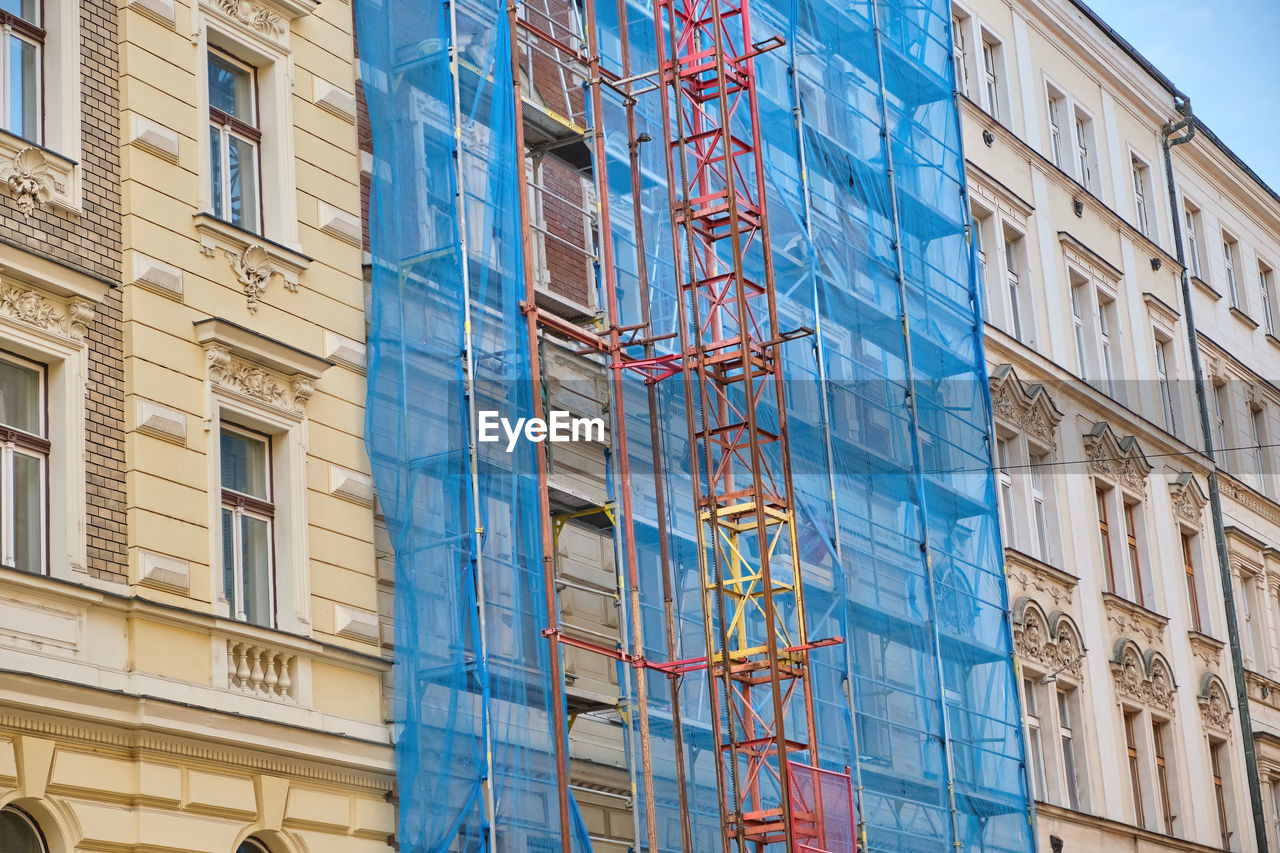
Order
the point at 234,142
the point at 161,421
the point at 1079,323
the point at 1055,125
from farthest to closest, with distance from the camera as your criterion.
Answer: the point at 1055,125 → the point at 1079,323 → the point at 234,142 → the point at 161,421

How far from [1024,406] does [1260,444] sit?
1136 cm

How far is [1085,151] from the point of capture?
33.9 metres

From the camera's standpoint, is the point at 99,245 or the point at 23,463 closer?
the point at 23,463

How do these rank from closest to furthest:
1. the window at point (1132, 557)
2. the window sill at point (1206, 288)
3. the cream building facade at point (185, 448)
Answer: the cream building facade at point (185, 448) < the window at point (1132, 557) < the window sill at point (1206, 288)

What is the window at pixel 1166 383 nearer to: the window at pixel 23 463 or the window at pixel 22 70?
the window at pixel 22 70

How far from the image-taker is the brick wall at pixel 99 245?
14.7 metres

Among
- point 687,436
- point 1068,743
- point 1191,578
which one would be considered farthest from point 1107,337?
point 687,436

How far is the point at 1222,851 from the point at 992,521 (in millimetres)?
8628

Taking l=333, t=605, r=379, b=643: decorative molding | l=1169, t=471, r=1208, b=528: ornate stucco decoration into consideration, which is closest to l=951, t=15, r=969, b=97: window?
l=1169, t=471, r=1208, b=528: ornate stucco decoration

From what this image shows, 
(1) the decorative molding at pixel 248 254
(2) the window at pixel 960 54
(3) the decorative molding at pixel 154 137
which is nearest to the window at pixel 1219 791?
(2) the window at pixel 960 54

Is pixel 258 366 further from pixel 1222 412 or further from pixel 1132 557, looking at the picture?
pixel 1222 412

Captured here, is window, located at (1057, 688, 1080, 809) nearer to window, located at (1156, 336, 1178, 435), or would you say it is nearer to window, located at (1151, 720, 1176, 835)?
window, located at (1151, 720, 1176, 835)

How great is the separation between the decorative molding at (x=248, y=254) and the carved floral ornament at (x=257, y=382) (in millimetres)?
542

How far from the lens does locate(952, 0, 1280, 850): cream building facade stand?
2800cm
